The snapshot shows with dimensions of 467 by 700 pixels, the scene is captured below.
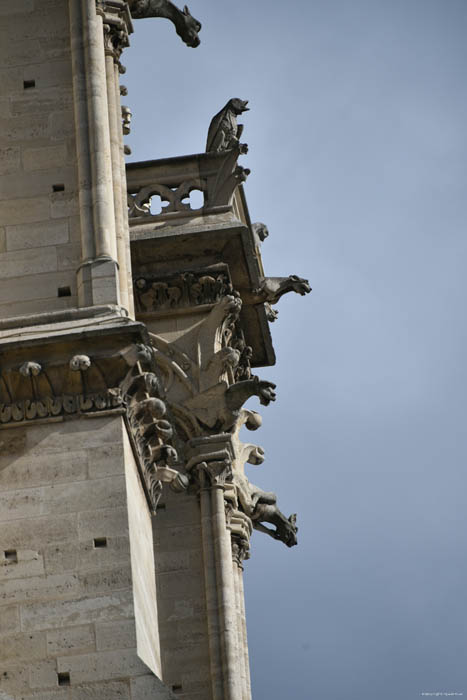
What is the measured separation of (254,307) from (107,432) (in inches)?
372

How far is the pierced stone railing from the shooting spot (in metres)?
33.9

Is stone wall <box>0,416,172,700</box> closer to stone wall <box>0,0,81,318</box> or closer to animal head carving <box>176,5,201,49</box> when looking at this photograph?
stone wall <box>0,0,81,318</box>

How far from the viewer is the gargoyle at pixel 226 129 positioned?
34.6m

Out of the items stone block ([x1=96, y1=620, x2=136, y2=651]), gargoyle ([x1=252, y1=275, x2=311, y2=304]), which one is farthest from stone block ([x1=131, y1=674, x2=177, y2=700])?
gargoyle ([x1=252, y1=275, x2=311, y2=304])

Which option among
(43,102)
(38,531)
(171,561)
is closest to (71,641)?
(38,531)

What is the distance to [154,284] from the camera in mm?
33469

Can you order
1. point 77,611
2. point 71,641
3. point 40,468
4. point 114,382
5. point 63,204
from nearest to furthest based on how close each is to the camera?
point 71,641
point 77,611
point 40,468
point 114,382
point 63,204

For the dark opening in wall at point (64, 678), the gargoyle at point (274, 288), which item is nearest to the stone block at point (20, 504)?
the dark opening in wall at point (64, 678)

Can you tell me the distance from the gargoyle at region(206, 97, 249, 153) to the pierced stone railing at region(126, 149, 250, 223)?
1.16 feet

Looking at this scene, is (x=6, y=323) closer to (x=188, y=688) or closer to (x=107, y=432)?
(x=107, y=432)

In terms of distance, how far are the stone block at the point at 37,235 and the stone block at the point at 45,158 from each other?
73 cm

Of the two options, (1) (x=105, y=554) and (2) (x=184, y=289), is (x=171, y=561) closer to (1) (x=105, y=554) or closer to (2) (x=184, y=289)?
(2) (x=184, y=289)

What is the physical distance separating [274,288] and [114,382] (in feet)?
30.0

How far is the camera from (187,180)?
1345 inches
